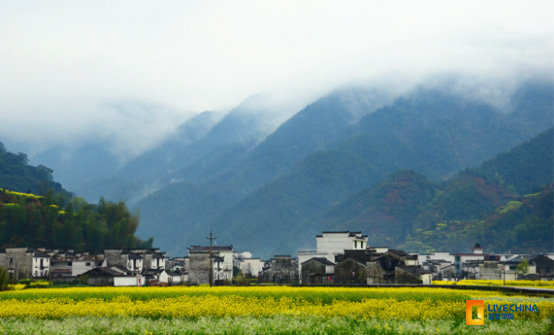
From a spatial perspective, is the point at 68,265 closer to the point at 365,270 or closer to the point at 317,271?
the point at 317,271

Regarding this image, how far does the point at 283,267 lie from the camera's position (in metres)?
115

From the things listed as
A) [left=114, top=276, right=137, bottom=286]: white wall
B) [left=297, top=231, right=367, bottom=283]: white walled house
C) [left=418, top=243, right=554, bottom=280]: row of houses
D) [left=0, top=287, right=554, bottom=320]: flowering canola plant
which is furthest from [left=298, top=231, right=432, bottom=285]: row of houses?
[left=0, top=287, right=554, bottom=320]: flowering canola plant

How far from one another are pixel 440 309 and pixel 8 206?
121 meters

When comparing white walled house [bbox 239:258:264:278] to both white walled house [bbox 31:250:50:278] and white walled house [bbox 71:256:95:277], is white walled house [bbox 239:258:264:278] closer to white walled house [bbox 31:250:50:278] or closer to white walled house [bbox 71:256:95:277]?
white walled house [bbox 71:256:95:277]

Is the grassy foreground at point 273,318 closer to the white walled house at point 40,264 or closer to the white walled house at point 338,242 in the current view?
the white walled house at point 338,242

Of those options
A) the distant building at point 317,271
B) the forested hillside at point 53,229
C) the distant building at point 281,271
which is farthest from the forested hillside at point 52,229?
the distant building at point 317,271

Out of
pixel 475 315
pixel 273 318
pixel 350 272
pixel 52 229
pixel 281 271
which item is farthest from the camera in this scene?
pixel 52 229

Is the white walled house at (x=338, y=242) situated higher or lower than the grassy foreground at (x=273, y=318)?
higher

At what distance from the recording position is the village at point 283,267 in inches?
3465

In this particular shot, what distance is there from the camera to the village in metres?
88.0

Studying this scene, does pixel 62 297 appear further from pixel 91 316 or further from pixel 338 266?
pixel 338 266

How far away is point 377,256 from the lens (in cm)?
9369

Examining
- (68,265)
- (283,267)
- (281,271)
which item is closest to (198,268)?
(281,271)

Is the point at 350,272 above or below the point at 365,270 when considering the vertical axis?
below
